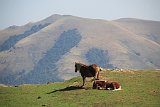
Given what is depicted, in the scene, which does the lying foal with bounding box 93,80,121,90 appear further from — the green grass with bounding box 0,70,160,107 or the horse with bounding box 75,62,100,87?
the horse with bounding box 75,62,100,87

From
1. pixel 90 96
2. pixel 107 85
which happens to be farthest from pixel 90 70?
pixel 90 96

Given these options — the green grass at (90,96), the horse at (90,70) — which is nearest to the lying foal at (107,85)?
the green grass at (90,96)

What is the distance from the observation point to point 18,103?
32688 mm

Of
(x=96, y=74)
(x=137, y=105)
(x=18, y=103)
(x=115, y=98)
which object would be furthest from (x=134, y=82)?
(x=18, y=103)

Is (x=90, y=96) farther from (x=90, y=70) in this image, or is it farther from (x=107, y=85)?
(x=90, y=70)

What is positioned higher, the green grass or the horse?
the horse

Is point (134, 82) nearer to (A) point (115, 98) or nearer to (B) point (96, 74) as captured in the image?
(B) point (96, 74)

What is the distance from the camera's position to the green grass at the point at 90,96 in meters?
29.8

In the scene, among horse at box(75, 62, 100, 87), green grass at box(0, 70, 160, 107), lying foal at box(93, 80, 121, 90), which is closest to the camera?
green grass at box(0, 70, 160, 107)

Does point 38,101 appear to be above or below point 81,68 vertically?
below

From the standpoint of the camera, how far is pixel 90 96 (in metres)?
32.9

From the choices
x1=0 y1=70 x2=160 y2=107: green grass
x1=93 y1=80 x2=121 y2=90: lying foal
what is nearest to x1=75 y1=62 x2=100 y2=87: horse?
x1=0 y1=70 x2=160 y2=107: green grass

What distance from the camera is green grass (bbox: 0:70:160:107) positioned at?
2978cm

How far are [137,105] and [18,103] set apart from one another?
1317cm
